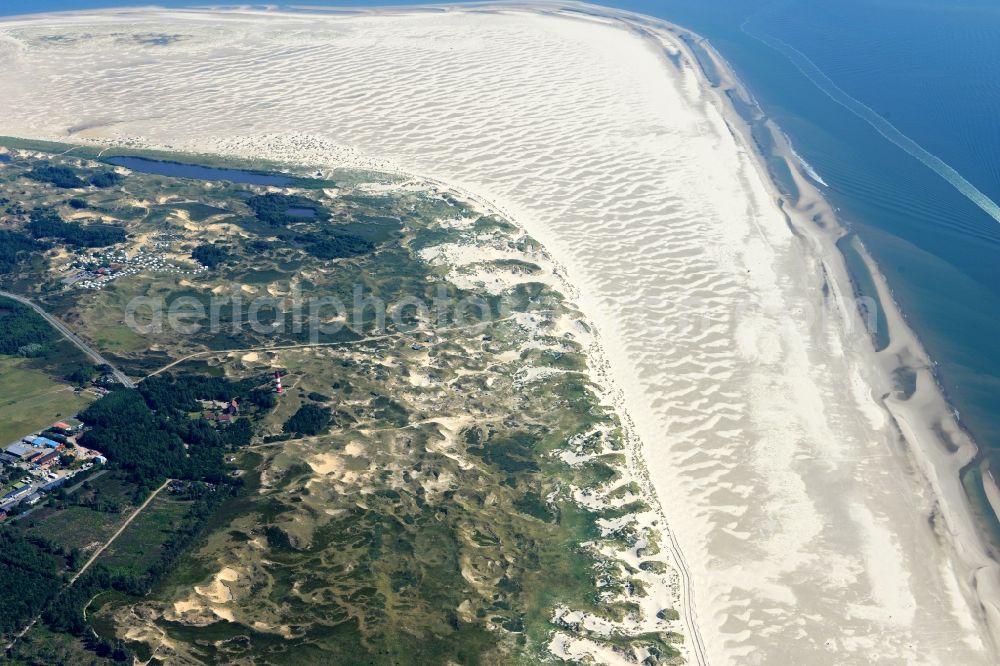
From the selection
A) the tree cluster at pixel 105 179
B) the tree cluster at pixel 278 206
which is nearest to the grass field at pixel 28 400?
the tree cluster at pixel 278 206

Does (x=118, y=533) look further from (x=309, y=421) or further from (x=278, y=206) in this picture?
(x=278, y=206)

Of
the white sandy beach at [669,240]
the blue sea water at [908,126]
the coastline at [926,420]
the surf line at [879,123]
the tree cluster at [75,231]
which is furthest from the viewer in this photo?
the surf line at [879,123]

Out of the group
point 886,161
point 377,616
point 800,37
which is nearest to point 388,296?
point 377,616

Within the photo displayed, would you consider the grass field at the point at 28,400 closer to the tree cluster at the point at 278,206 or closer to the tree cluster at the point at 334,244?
the tree cluster at the point at 334,244

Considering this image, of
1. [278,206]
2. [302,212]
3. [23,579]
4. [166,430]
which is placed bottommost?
[23,579]

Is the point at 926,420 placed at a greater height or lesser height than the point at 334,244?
lesser

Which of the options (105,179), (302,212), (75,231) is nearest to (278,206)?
(302,212)

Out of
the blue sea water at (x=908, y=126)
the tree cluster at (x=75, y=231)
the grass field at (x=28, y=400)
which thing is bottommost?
the grass field at (x=28, y=400)
